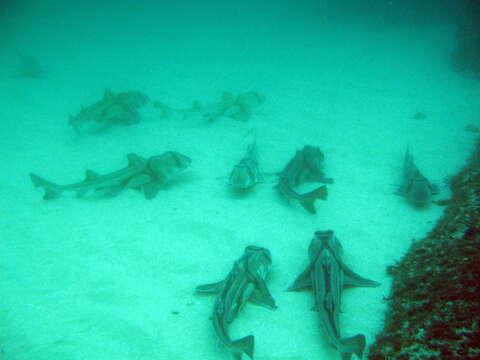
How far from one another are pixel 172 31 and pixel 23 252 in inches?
1168

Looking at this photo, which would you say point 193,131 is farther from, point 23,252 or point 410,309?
point 410,309

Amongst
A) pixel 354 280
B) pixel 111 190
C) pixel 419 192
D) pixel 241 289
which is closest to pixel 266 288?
pixel 241 289

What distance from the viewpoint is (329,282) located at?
421 cm

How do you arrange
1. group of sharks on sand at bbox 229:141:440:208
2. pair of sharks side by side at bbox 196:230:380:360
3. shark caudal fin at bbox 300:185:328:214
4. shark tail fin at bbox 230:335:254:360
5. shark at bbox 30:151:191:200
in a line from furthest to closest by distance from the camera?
1. shark at bbox 30:151:191:200
2. group of sharks on sand at bbox 229:141:440:208
3. shark caudal fin at bbox 300:185:328:214
4. pair of sharks side by side at bbox 196:230:380:360
5. shark tail fin at bbox 230:335:254:360

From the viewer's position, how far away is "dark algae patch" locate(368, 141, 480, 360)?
2861mm

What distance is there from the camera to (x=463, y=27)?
1778cm

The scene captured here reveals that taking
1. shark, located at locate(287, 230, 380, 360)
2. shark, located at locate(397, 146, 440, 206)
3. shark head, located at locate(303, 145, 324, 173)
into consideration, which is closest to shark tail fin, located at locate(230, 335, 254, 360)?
shark, located at locate(287, 230, 380, 360)

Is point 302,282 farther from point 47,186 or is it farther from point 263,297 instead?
point 47,186

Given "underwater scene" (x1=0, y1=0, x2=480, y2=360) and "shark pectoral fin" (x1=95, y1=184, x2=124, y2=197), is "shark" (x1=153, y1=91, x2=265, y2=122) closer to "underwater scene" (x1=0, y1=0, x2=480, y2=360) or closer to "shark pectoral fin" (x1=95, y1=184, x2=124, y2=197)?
"underwater scene" (x1=0, y1=0, x2=480, y2=360)

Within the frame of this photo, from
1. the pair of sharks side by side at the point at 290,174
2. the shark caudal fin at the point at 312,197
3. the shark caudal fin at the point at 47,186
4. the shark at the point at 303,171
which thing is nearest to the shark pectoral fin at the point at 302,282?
the shark caudal fin at the point at 312,197

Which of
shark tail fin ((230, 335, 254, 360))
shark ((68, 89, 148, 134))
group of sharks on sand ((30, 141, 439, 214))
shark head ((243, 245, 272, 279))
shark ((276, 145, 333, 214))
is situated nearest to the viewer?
shark tail fin ((230, 335, 254, 360))

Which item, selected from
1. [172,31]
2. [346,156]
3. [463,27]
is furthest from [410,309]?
[172,31]

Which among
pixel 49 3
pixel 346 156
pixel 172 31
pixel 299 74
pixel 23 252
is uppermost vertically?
pixel 49 3

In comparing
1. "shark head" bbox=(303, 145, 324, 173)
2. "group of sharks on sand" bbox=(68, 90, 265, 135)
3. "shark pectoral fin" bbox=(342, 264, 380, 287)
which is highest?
"group of sharks on sand" bbox=(68, 90, 265, 135)
